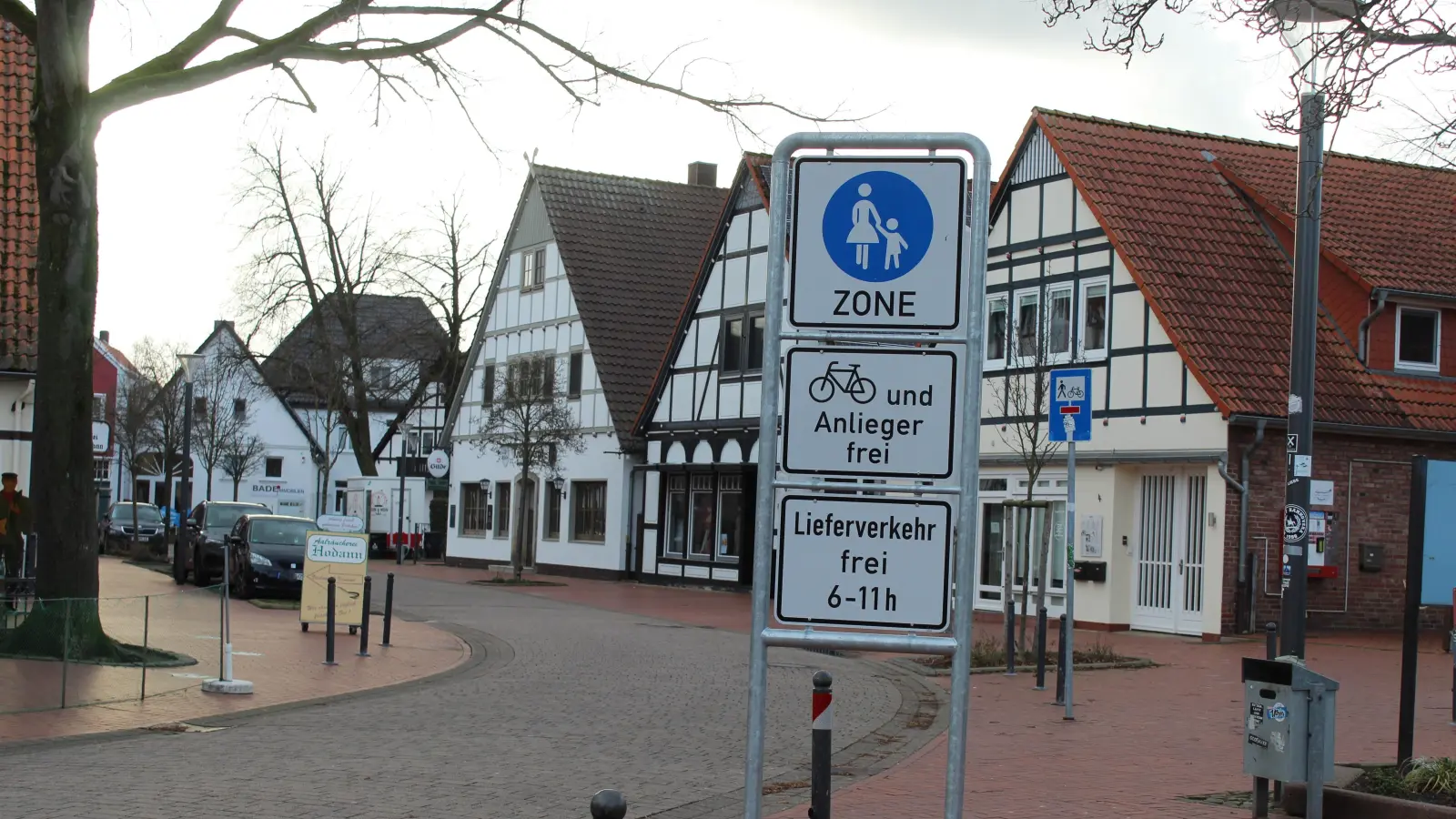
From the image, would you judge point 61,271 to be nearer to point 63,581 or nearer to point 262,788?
point 63,581

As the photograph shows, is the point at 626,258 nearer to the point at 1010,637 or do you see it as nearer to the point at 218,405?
the point at 218,405

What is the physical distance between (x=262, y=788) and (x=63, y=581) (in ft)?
26.3

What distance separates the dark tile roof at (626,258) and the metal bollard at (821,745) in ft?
115

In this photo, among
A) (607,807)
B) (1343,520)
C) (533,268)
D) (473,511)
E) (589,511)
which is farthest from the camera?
(473,511)

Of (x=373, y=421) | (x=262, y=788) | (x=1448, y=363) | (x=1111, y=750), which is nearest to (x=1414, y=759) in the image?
(x=1111, y=750)

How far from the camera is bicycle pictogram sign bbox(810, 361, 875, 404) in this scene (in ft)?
18.2

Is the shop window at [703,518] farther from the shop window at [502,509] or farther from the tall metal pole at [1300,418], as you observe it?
the tall metal pole at [1300,418]

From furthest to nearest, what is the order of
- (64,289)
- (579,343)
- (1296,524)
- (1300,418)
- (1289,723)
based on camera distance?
(579,343)
(64,289)
(1300,418)
(1296,524)
(1289,723)

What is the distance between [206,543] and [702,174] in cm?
2449

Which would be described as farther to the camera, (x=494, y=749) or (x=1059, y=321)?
(x=1059, y=321)

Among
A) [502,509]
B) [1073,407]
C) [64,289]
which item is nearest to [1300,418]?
[1073,407]

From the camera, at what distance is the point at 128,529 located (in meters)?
51.3

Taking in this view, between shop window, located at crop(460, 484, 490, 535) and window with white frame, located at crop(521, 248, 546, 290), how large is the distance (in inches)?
248

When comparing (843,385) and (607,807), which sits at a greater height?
(843,385)
